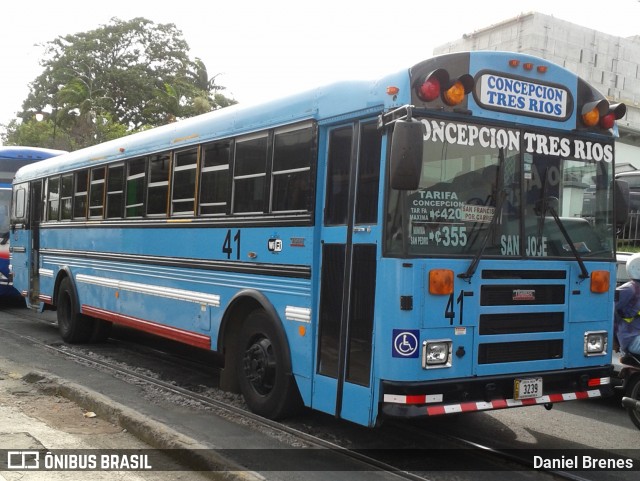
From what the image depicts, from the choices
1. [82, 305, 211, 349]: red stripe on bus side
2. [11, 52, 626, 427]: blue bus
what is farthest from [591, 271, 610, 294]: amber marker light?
[82, 305, 211, 349]: red stripe on bus side

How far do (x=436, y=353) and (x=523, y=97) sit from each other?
2130 mm

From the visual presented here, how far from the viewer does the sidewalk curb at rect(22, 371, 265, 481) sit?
507cm

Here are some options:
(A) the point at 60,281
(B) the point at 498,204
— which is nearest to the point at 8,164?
(A) the point at 60,281

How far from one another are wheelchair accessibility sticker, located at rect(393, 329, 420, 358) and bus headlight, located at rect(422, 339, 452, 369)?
0.09 metres

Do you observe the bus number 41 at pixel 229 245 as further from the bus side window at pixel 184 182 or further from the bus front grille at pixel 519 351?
the bus front grille at pixel 519 351

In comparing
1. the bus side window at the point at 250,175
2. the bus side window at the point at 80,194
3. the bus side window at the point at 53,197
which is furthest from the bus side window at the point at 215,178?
the bus side window at the point at 53,197

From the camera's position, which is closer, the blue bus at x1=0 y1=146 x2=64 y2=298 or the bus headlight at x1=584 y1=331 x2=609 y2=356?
the bus headlight at x1=584 y1=331 x2=609 y2=356

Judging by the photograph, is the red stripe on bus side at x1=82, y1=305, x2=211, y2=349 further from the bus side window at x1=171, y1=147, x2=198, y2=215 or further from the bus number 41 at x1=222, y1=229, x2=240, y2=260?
the bus side window at x1=171, y1=147, x2=198, y2=215

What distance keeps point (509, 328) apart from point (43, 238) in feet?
30.2

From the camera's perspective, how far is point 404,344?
5.07 metres

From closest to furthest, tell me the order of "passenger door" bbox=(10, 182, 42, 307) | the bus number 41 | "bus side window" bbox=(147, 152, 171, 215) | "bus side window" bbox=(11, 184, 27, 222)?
the bus number 41, "bus side window" bbox=(147, 152, 171, 215), "passenger door" bbox=(10, 182, 42, 307), "bus side window" bbox=(11, 184, 27, 222)

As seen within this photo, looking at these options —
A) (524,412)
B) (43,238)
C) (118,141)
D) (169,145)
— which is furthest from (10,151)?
(524,412)

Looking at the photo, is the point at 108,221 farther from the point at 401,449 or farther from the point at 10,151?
the point at 10,151

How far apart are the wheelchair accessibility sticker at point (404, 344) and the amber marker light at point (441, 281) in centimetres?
34
